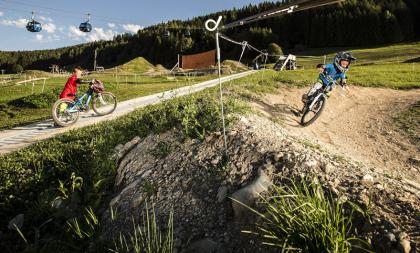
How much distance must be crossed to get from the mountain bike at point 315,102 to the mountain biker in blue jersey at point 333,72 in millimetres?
41

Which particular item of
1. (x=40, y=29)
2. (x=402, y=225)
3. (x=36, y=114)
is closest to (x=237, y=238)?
(x=402, y=225)

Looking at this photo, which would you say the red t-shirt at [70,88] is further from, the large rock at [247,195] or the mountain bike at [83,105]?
the large rock at [247,195]

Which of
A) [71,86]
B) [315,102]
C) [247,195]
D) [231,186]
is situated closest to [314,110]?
[315,102]

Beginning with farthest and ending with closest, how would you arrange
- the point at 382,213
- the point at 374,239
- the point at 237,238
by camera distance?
the point at 237,238, the point at 382,213, the point at 374,239

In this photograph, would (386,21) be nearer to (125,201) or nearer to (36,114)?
(36,114)

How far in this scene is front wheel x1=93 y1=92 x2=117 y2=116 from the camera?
1669 cm

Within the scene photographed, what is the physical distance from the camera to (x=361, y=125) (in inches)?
522

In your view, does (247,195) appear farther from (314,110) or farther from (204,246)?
(314,110)

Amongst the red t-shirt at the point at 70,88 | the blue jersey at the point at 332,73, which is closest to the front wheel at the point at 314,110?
the blue jersey at the point at 332,73

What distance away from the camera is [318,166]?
6.10m

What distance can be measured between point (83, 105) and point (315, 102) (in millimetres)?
9457

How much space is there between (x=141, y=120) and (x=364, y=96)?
40.2 feet

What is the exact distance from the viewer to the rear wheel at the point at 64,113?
14.7 metres

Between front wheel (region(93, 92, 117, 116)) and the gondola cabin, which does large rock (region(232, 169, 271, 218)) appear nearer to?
front wheel (region(93, 92, 117, 116))
